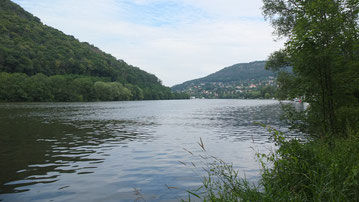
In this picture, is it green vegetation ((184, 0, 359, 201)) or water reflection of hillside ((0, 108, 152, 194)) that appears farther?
water reflection of hillside ((0, 108, 152, 194))

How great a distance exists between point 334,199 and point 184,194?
427 centimetres

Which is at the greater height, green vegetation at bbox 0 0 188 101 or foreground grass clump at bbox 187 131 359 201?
green vegetation at bbox 0 0 188 101

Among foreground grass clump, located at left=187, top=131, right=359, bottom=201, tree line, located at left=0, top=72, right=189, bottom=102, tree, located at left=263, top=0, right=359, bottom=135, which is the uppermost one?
tree line, located at left=0, top=72, right=189, bottom=102

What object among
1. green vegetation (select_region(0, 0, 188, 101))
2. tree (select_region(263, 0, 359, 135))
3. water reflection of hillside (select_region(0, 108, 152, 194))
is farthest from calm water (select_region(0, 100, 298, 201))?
green vegetation (select_region(0, 0, 188, 101))

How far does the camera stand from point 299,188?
21.1 ft

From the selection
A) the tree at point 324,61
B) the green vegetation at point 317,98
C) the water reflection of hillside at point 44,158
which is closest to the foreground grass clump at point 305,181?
the green vegetation at point 317,98

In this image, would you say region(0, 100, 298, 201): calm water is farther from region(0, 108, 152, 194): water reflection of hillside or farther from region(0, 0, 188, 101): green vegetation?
region(0, 0, 188, 101): green vegetation

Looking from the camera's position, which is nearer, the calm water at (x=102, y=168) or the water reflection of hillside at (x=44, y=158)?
the calm water at (x=102, y=168)

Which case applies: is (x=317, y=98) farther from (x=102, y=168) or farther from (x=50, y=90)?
(x=50, y=90)

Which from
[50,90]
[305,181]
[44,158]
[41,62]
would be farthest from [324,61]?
[41,62]

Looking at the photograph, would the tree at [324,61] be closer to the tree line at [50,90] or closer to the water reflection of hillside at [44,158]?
the water reflection of hillside at [44,158]

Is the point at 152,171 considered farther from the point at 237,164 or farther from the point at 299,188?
the point at 299,188

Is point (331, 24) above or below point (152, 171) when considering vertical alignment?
above

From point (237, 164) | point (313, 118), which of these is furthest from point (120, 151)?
point (313, 118)
